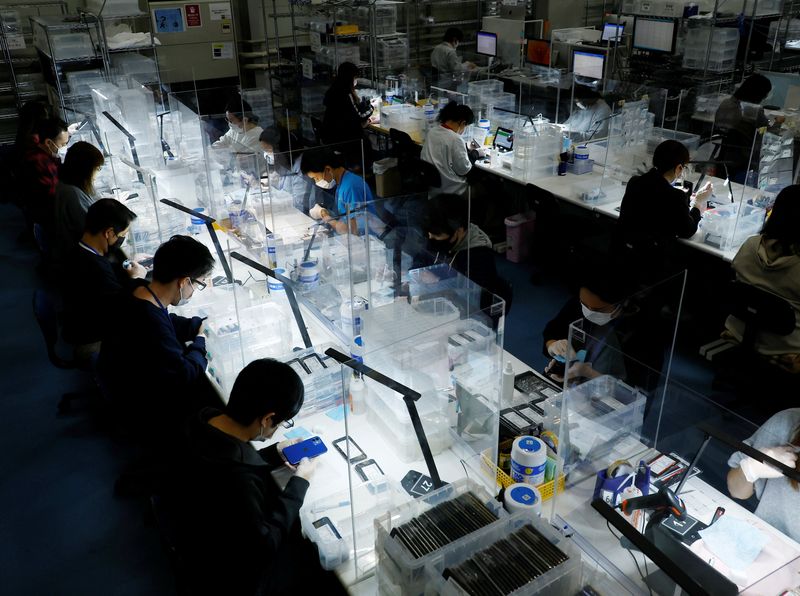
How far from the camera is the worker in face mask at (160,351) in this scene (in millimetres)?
2680

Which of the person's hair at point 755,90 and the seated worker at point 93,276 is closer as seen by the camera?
the seated worker at point 93,276

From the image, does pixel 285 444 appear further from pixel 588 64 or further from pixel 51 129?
pixel 588 64

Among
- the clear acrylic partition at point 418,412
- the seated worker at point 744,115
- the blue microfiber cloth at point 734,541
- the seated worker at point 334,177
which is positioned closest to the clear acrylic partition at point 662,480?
the blue microfiber cloth at point 734,541

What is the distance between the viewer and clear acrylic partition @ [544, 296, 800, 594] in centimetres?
179

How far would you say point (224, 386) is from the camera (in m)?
2.84

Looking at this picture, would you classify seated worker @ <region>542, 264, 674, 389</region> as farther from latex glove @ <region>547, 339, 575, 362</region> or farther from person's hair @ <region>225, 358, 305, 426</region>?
person's hair @ <region>225, 358, 305, 426</region>

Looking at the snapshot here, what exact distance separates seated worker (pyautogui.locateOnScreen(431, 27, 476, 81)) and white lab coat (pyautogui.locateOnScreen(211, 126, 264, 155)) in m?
3.92

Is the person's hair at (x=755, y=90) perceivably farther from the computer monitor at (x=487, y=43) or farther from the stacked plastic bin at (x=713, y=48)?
the computer monitor at (x=487, y=43)

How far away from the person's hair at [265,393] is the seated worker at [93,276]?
1.53 metres

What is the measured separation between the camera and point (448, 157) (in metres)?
5.21

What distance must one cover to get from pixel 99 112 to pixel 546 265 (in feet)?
13.3

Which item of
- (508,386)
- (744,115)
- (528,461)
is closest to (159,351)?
(508,386)

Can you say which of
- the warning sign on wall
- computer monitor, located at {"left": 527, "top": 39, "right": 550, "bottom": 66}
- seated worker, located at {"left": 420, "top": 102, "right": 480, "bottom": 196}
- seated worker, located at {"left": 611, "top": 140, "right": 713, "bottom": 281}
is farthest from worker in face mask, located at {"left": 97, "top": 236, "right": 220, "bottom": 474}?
the warning sign on wall

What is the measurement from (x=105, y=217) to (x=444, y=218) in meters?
1.71
